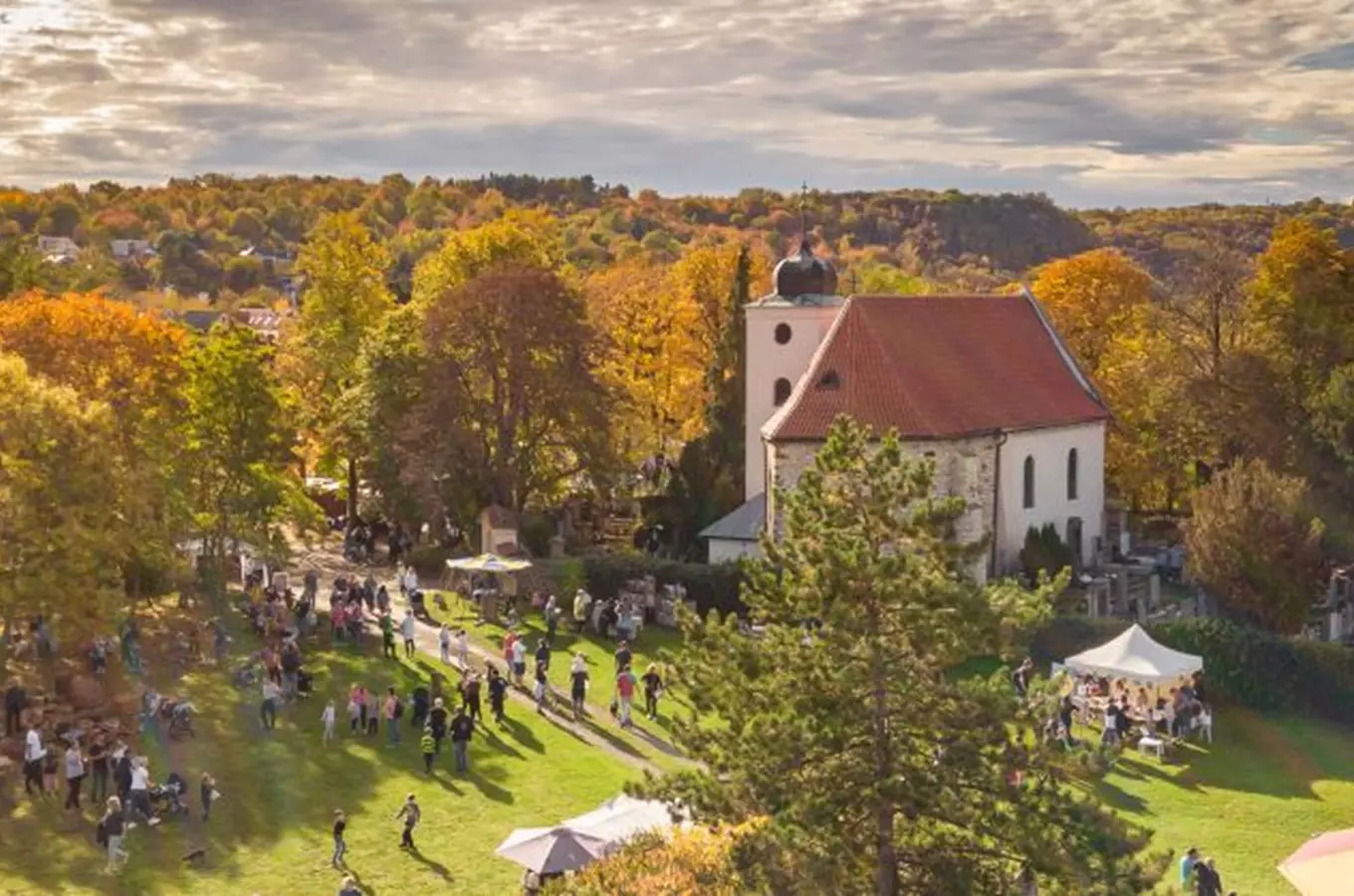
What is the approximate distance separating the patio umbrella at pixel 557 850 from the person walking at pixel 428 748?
6445mm

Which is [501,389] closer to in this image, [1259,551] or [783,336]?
[783,336]

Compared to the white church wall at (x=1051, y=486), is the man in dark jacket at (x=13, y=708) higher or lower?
lower

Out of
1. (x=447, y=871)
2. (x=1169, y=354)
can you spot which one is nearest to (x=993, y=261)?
(x=1169, y=354)

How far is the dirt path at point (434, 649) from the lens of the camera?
31531 millimetres

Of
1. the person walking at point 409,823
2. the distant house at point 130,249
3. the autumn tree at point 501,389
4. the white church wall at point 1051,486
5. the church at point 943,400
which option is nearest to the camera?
the person walking at point 409,823

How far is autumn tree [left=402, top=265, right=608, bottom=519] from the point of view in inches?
1854

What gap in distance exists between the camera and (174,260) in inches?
5561

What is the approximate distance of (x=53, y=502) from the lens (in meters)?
31.8

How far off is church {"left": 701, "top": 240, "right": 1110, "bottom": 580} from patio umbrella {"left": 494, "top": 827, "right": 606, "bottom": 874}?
62.3 ft

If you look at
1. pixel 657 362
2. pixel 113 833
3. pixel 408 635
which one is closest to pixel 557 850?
pixel 113 833

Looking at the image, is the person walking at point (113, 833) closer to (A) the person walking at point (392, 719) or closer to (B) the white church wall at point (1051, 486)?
(A) the person walking at point (392, 719)

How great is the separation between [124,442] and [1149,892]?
26.4 metres

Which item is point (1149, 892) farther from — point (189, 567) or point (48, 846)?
point (189, 567)

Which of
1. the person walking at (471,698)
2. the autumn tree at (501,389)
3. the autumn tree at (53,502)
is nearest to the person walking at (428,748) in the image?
the person walking at (471,698)
